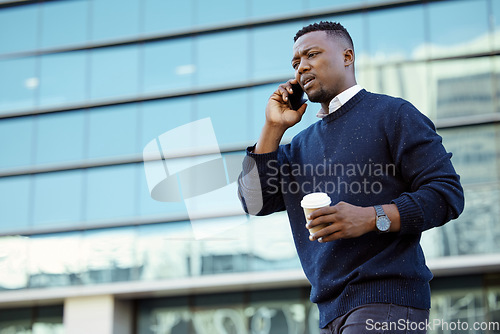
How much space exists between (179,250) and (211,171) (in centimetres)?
1111

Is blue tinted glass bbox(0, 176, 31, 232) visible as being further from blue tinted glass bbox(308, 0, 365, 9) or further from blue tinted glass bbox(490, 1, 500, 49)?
blue tinted glass bbox(490, 1, 500, 49)

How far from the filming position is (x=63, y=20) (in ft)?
51.9

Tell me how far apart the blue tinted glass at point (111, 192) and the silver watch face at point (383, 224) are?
12788mm

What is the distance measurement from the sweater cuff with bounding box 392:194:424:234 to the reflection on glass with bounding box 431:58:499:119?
11.9 metres

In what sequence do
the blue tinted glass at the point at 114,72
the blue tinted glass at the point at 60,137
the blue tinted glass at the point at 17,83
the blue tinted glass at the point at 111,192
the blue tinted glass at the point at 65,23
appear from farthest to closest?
the blue tinted glass at the point at 65,23
the blue tinted glass at the point at 17,83
the blue tinted glass at the point at 114,72
the blue tinted glass at the point at 60,137
the blue tinted glass at the point at 111,192

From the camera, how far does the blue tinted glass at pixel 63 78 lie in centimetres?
1542

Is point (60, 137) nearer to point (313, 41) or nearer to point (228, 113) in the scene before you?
point (228, 113)

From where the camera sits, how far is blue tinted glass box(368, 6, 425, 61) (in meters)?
13.7

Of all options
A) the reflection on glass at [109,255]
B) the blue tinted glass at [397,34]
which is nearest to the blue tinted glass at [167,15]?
the blue tinted glass at [397,34]

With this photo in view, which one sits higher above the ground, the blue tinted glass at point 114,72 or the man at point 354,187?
the blue tinted glass at point 114,72

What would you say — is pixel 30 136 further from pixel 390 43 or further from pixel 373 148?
pixel 373 148

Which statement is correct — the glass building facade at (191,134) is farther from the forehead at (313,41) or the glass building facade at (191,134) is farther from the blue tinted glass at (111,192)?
the forehead at (313,41)

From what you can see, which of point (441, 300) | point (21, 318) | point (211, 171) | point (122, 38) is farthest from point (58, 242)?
point (211, 171)

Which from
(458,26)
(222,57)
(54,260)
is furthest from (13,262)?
(458,26)
